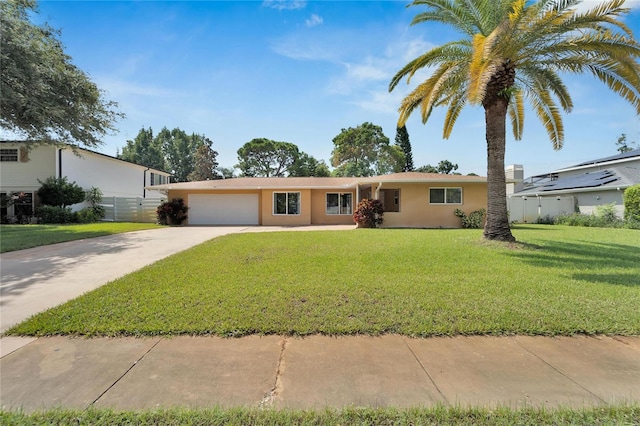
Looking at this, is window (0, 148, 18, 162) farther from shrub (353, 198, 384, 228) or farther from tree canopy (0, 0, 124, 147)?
shrub (353, 198, 384, 228)

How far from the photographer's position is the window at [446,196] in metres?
16.5

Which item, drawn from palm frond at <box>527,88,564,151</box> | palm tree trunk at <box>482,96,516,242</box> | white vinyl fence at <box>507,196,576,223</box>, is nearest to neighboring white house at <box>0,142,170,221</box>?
palm tree trunk at <box>482,96,516,242</box>

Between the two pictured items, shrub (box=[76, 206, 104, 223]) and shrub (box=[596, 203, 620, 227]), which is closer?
shrub (box=[596, 203, 620, 227])

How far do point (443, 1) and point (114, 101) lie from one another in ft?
53.1

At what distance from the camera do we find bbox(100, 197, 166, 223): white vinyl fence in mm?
21172

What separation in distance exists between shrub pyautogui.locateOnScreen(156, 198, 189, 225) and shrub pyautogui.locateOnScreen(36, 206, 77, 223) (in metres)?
5.74

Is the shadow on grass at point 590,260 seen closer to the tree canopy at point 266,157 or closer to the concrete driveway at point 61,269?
the concrete driveway at point 61,269

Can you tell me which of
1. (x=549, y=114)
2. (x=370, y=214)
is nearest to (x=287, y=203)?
(x=370, y=214)

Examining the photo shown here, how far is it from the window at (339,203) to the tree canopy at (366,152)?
1728 cm

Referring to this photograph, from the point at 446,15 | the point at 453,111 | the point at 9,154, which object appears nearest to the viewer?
the point at 446,15

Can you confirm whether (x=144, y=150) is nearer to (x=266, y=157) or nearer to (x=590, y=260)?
(x=266, y=157)

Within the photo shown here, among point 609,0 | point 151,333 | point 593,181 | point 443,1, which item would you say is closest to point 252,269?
point 151,333

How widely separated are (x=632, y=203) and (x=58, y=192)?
3542cm

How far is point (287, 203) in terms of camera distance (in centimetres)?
1927
